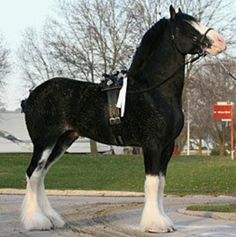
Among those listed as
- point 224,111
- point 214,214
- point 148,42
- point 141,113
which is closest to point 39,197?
point 141,113

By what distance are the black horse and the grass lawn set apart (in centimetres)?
1105

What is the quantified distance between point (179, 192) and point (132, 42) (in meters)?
26.8

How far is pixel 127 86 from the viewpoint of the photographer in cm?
957

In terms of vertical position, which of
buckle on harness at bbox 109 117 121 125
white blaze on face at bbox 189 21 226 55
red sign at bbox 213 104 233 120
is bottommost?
buckle on harness at bbox 109 117 121 125

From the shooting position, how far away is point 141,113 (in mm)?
9297

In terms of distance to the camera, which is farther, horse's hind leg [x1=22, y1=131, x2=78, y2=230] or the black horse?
horse's hind leg [x1=22, y1=131, x2=78, y2=230]

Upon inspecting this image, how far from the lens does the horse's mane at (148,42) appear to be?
9.54m

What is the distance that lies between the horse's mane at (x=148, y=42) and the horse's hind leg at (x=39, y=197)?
1565 millimetres

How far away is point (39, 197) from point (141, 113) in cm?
209

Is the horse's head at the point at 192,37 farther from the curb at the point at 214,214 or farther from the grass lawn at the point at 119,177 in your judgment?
the grass lawn at the point at 119,177

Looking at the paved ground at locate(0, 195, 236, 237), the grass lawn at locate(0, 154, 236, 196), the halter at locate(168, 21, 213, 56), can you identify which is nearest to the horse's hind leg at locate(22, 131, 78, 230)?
the paved ground at locate(0, 195, 236, 237)

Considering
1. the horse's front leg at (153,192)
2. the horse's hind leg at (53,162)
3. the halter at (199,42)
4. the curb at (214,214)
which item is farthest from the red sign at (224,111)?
the horse's front leg at (153,192)

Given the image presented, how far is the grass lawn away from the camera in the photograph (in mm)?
22188

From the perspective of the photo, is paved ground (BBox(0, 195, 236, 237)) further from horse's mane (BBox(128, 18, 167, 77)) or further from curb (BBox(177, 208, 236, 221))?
horse's mane (BBox(128, 18, 167, 77))
